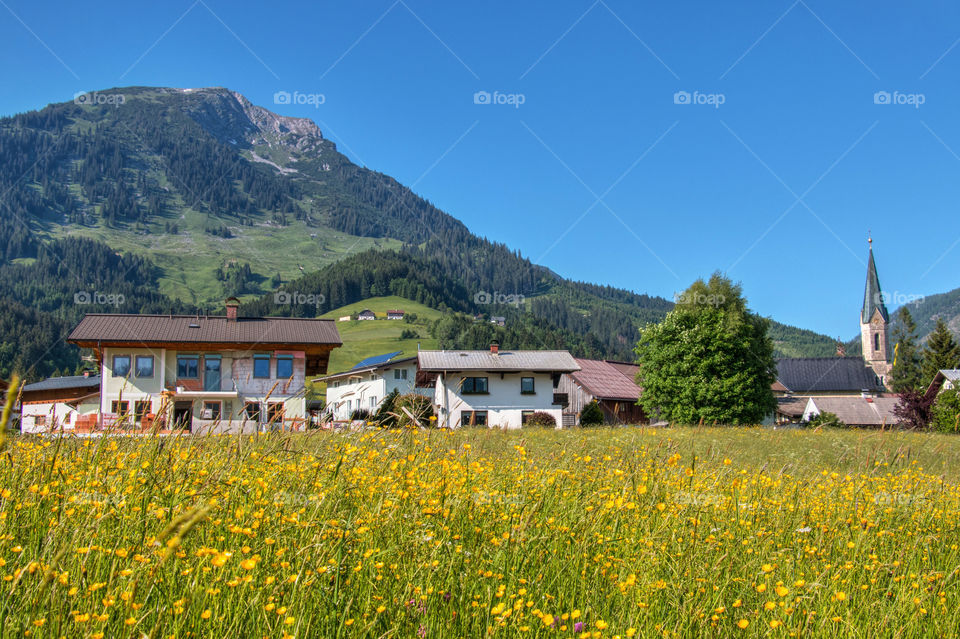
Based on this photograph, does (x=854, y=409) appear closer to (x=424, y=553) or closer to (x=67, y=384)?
(x=424, y=553)

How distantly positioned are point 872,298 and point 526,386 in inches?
3932

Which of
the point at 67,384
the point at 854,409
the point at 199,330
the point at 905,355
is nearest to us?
the point at 199,330

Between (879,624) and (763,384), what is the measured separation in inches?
2025

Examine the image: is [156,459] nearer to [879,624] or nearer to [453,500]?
[453,500]

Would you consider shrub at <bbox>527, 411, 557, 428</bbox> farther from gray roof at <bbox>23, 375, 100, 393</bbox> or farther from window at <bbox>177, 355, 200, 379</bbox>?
gray roof at <bbox>23, 375, 100, 393</bbox>

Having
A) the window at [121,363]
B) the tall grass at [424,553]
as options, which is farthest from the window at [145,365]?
the tall grass at [424,553]

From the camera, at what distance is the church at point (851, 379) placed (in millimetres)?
66250

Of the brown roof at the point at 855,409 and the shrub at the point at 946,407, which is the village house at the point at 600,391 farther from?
the shrub at the point at 946,407

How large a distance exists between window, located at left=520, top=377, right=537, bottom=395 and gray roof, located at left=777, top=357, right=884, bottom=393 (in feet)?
229

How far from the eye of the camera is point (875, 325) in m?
125

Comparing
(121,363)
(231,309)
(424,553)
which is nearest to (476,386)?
(231,309)

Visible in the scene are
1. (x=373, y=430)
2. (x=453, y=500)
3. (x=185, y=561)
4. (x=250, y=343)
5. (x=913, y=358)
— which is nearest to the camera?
(x=185, y=561)

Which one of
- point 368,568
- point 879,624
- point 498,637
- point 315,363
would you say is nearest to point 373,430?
point 368,568

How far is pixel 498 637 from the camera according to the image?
2900 millimetres
